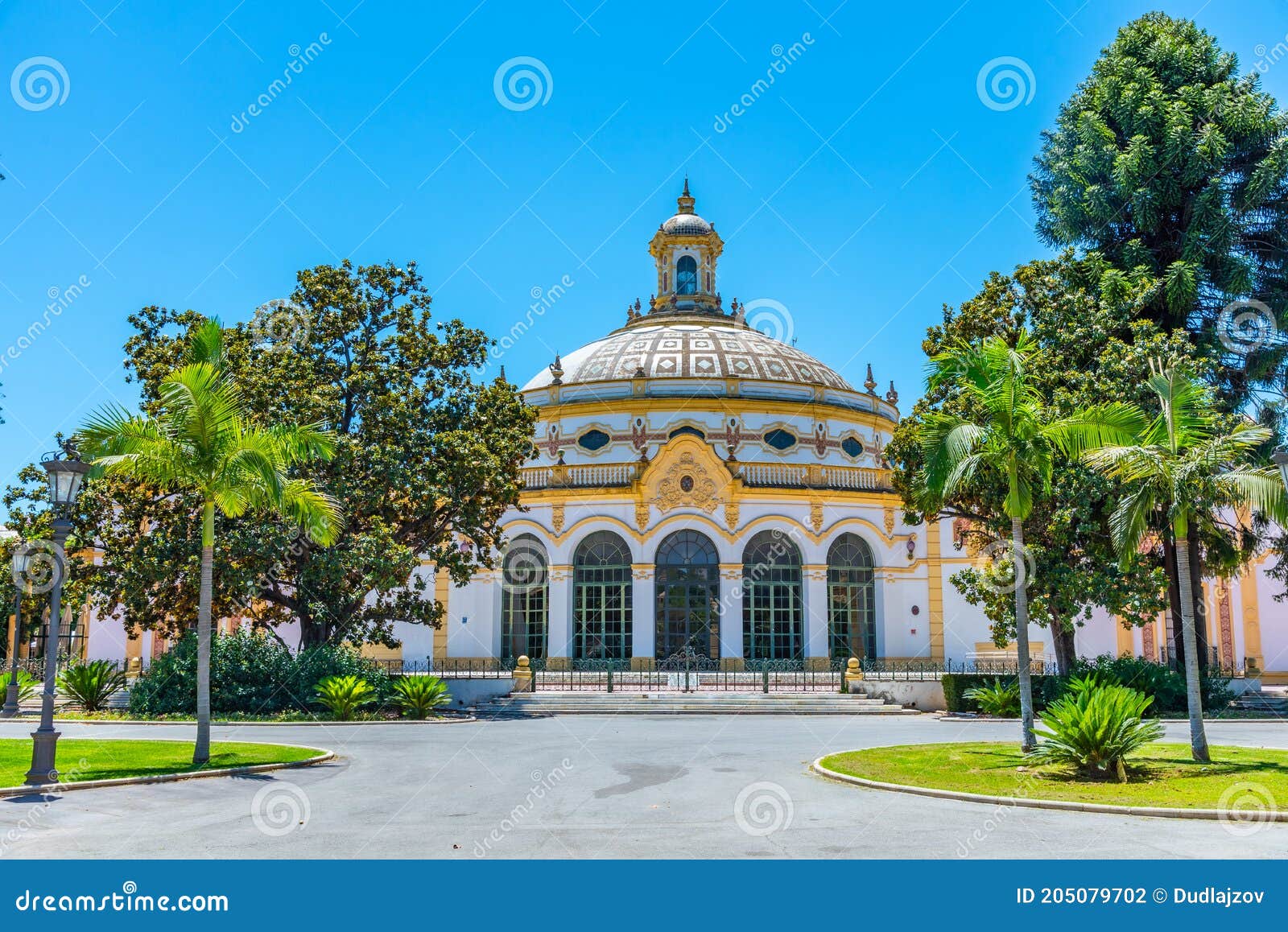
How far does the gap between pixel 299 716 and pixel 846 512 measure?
77.8 ft

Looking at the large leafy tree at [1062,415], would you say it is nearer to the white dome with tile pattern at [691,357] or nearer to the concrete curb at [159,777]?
the concrete curb at [159,777]

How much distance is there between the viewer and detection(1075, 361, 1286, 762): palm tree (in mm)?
16609

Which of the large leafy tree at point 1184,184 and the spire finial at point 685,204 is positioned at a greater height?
the spire finial at point 685,204

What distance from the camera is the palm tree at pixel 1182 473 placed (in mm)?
16609

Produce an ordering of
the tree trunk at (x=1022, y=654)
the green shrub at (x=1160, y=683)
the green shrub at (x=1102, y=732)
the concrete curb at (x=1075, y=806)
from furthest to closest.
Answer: the green shrub at (x=1160, y=683) < the tree trunk at (x=1022, y=654) < the green shrub at (x=1102, y=732) < the concrete curb at (x=1075, y=806)

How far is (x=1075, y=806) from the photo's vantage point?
12.9 m

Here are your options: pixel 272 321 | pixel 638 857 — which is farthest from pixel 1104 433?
pixel 272 321

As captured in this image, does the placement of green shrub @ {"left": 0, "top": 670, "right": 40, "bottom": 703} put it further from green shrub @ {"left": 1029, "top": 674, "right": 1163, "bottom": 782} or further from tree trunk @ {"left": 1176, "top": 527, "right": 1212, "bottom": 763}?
tree trunk @ {"left": 1176, "top": 527, "right": 1212, "bottom": 763}

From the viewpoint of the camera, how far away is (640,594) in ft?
136

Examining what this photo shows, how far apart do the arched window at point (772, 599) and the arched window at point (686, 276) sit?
67.0ft

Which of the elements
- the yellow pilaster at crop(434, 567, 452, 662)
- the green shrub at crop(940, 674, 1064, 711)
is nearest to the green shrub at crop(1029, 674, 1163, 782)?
the green shrub at crop(940, 674, 1064, 711)

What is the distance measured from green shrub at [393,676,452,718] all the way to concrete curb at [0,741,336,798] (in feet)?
27.8

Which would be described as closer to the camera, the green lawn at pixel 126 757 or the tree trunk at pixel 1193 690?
the green lawn at pixel 126 757

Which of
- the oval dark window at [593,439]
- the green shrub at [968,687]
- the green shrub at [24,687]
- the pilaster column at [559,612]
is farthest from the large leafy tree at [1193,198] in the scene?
the green shrub at [24,687]
